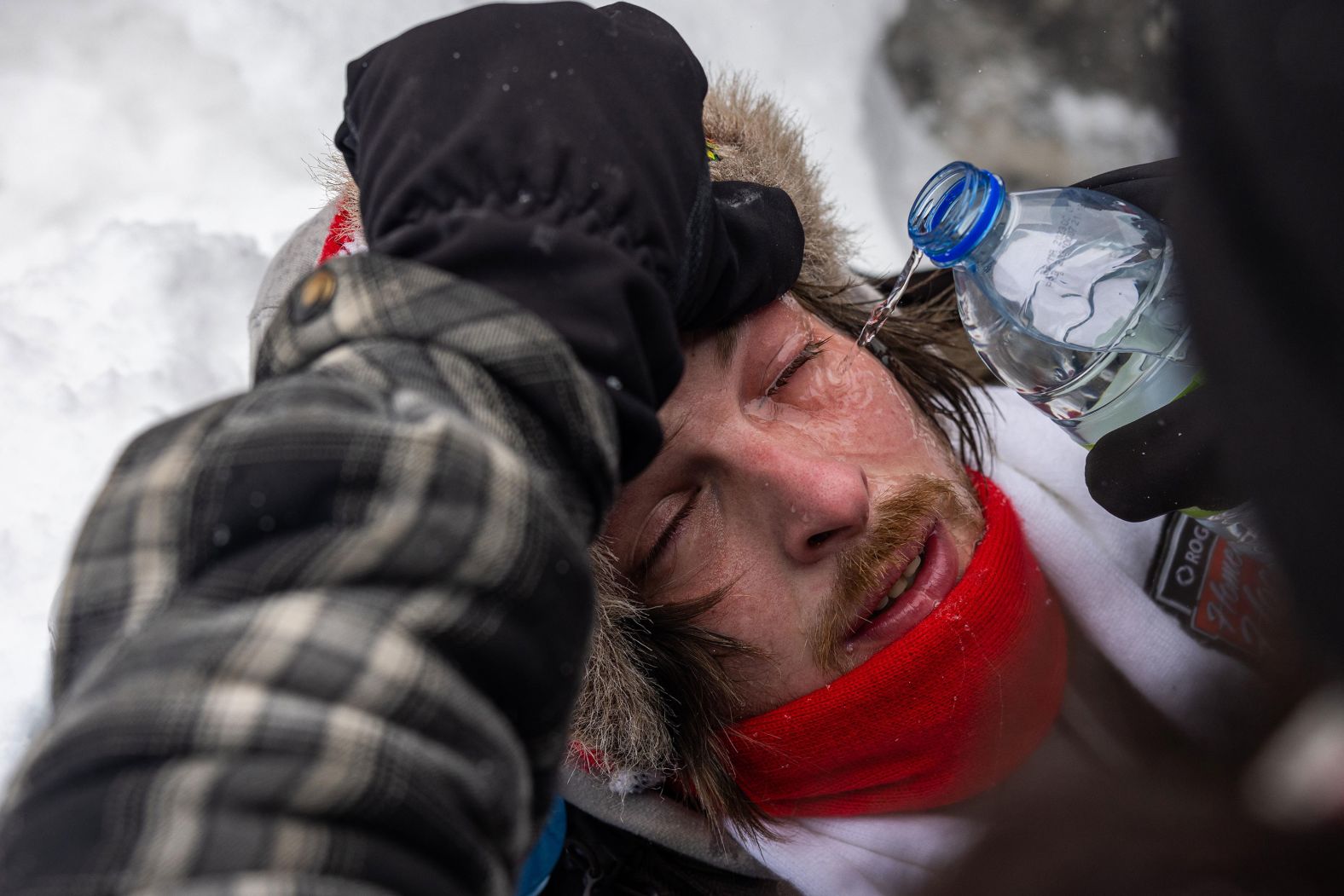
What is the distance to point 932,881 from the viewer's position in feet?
1.45

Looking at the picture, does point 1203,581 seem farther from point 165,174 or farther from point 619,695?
point 165,174

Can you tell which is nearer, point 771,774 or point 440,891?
point 440,891

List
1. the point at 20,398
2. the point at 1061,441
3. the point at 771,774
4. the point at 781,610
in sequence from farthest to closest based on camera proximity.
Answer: the point at 20,398 < the point at 1061,441 < the point at 771,774 < the point at 781,610

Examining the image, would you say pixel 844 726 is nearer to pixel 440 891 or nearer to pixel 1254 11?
pixel 440 891

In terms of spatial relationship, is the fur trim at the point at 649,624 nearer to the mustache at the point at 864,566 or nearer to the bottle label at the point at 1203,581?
the mustache at the point at 864,566

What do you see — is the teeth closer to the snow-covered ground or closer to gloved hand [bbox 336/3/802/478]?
gloved hand [bbox 336/3/802/478]

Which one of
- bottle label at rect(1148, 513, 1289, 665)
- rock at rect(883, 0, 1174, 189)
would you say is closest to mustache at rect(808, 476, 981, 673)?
bottle label at rect(1148, 513, 1289, 665)

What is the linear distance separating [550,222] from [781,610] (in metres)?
0.59

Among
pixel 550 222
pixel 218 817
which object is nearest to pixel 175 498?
pixel 218 817

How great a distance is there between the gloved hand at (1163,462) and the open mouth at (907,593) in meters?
0.20

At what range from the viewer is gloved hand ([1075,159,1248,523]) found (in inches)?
41.1

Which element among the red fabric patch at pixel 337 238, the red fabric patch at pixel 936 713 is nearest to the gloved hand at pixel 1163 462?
the red fabric patch at pixel 936 713

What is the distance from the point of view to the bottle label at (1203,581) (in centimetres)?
137

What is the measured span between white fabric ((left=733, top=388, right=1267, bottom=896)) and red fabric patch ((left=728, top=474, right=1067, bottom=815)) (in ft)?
0.13
